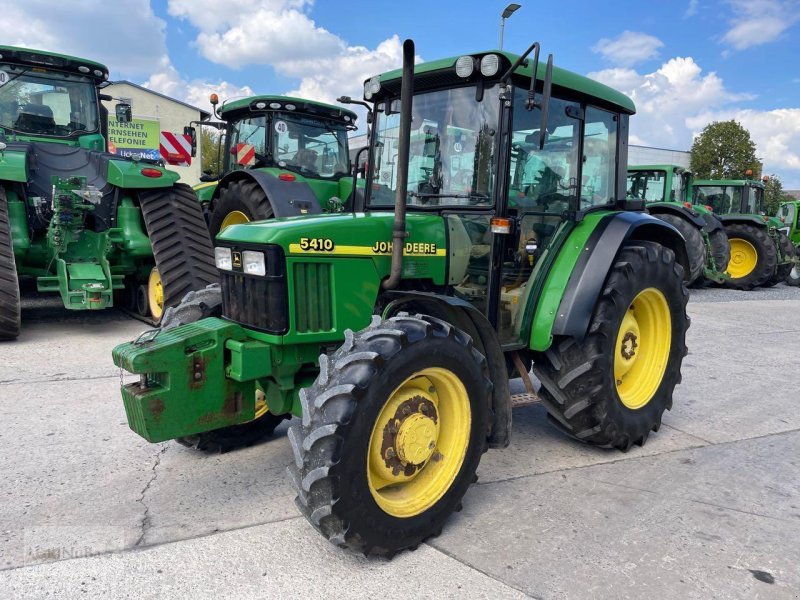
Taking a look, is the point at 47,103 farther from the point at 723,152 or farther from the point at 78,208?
the point at 723,152

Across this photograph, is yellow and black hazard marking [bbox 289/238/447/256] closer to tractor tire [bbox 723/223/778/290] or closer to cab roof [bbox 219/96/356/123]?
cab roof [bbox 219/96/356/123]

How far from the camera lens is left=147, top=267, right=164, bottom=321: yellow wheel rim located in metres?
7.29

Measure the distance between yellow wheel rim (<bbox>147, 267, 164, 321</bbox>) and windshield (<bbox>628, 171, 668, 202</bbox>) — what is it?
30.3 feet

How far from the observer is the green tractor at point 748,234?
1344 cm

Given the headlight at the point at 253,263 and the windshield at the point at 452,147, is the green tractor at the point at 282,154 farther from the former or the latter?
the headlight at the point at 253,263

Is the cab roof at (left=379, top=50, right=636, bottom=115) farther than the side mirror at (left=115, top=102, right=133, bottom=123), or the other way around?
the side mirror at (left=115, top=102, right=133, bottom=123)

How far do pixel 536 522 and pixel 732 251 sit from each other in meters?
12.9

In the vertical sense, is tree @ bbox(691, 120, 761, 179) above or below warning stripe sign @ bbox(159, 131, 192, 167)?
above

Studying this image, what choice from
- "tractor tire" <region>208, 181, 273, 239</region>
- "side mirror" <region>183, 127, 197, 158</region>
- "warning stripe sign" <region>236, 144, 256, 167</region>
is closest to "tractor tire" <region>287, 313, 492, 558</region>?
"tractor tire" <region>208, 181, 273, 239</region>

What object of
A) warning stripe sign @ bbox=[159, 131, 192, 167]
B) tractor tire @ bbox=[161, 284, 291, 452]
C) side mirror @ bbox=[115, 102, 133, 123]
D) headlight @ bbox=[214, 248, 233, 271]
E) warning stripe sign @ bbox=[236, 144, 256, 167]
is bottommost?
tractor tire @ bbox=[161, 284, 291, 452]

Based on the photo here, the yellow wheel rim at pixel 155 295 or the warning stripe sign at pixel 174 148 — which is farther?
the warning stripe sign at pixel 174 148

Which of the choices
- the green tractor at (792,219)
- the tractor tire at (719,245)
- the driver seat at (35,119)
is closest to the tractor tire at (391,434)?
the driver seat at (35,119)

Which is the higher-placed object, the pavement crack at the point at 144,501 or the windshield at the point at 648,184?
the windshield at the point at 648,184

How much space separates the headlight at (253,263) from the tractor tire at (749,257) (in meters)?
12.9
